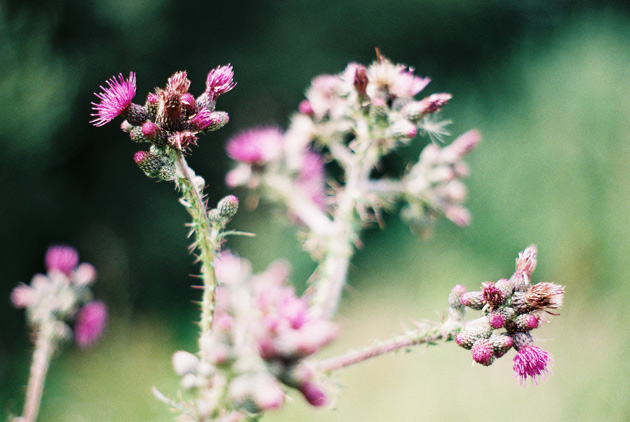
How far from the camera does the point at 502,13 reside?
178 inches

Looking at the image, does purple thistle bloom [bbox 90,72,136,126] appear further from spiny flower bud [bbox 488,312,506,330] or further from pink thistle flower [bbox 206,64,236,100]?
spiny flower bud [bbox 488,312,506,330]

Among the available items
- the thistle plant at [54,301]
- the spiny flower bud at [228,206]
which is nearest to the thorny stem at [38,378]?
the thistle plant at [54,301]

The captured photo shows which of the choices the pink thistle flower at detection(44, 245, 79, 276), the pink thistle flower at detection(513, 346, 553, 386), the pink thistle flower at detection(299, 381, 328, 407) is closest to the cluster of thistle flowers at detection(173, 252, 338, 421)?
the pink thistle flower at detection(299, 381, 328, 407)

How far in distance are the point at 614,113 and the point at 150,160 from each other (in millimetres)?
4229

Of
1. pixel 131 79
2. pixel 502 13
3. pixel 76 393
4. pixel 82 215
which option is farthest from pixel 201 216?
pixel 502 13

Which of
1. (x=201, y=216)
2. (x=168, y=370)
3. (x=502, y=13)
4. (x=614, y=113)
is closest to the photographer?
(x=201, y=216)

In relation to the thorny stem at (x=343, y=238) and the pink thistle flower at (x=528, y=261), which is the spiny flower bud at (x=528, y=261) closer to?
the pink thistle flower at (x=528, y=261)

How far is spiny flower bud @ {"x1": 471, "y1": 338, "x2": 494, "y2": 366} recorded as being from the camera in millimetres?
689

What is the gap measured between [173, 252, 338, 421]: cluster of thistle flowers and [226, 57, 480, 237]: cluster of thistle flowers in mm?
450

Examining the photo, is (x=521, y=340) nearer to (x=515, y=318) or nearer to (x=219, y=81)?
(x=515, y=318)

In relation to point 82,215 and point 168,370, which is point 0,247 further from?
point 168,370

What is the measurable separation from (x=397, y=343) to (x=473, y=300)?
0.14m

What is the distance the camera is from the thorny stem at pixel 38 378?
30.0 inches

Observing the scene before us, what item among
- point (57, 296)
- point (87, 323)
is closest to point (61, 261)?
point (57, 296)
